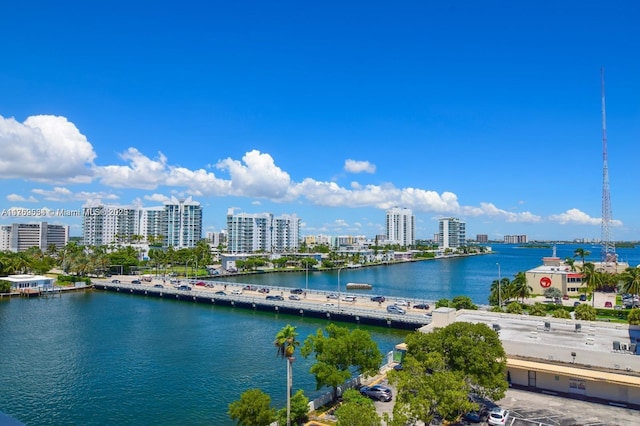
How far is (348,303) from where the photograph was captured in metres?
75.4

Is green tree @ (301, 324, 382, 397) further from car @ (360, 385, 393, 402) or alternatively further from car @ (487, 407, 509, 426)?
car @ (487, 407, 509, 426)

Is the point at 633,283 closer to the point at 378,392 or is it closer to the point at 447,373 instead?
the point at 378,392

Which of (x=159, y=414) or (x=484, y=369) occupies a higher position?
(x=484, y=369)

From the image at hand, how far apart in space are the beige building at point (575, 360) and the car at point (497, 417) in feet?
20.3

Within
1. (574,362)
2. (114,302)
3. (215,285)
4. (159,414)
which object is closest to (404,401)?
(574,362)

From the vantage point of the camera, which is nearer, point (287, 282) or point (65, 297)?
point (65, 297)

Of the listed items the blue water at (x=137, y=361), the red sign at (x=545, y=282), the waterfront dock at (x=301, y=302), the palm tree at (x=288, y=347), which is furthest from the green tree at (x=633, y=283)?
the palm tree at (x=288, y=347)

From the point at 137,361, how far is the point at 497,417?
35.0 meters

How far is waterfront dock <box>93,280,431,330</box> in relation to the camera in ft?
208

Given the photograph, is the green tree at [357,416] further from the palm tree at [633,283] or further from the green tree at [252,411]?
the palm tree at [633,283]

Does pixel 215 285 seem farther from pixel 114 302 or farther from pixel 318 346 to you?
pixel 318 346

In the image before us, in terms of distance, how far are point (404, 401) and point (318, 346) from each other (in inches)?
337

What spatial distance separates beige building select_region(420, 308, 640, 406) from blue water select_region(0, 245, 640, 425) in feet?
52.7

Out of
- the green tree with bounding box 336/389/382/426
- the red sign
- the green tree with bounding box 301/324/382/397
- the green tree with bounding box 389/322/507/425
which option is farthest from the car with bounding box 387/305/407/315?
the green tree with bounding box 336/389/382/426
